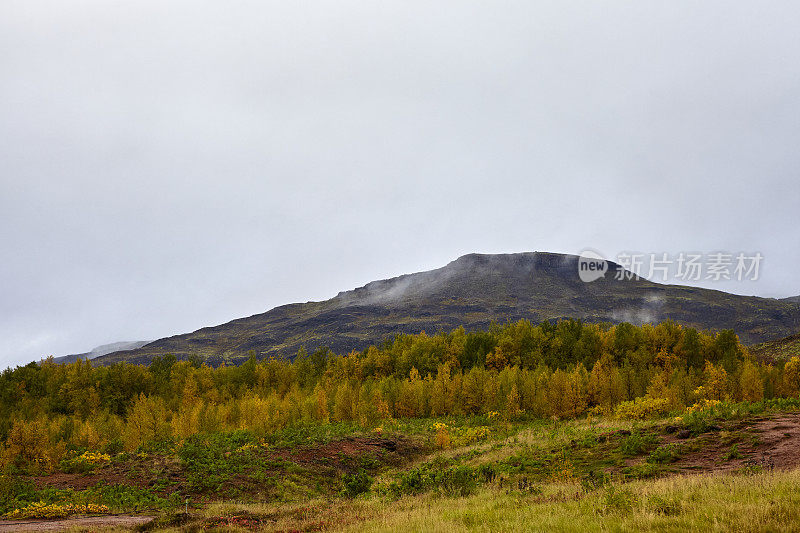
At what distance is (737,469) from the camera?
17109 millimetres

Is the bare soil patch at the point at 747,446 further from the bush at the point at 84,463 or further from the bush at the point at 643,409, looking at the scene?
the bush at the point at 84,463

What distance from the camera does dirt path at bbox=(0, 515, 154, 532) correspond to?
1586 cm

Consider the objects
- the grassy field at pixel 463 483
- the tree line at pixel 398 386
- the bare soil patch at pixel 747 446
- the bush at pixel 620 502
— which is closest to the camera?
the grassy field at pixel 463 483

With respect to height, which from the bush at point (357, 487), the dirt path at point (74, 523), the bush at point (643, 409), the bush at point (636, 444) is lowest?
the bush at point (643, 409)

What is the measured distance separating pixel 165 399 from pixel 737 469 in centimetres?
7967

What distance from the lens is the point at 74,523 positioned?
54.9 feet

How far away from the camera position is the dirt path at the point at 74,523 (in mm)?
15859

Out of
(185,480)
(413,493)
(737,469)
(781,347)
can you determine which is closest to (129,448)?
(185,480)

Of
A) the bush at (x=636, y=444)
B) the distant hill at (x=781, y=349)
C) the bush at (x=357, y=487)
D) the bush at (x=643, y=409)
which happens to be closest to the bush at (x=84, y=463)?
the bush at (x=357, y=487)

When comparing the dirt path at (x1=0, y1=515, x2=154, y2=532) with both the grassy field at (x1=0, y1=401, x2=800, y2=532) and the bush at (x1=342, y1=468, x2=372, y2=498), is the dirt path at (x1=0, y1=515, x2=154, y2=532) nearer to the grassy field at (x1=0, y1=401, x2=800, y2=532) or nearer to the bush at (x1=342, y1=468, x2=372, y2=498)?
the grassy field at (x1=0, y1=401, x2=800, y2=532)

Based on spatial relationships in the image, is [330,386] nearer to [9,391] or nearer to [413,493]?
[9,391]

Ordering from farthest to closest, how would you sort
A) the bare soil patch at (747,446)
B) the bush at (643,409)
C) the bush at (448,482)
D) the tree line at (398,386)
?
the tree line at (398,386)
the bush at (643,409)
the bush at (448,482)
the bare soil patch at (747,446)

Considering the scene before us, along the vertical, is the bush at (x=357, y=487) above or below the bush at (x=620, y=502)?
below

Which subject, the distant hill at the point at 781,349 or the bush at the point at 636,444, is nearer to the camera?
the bush at the point at 636,444
